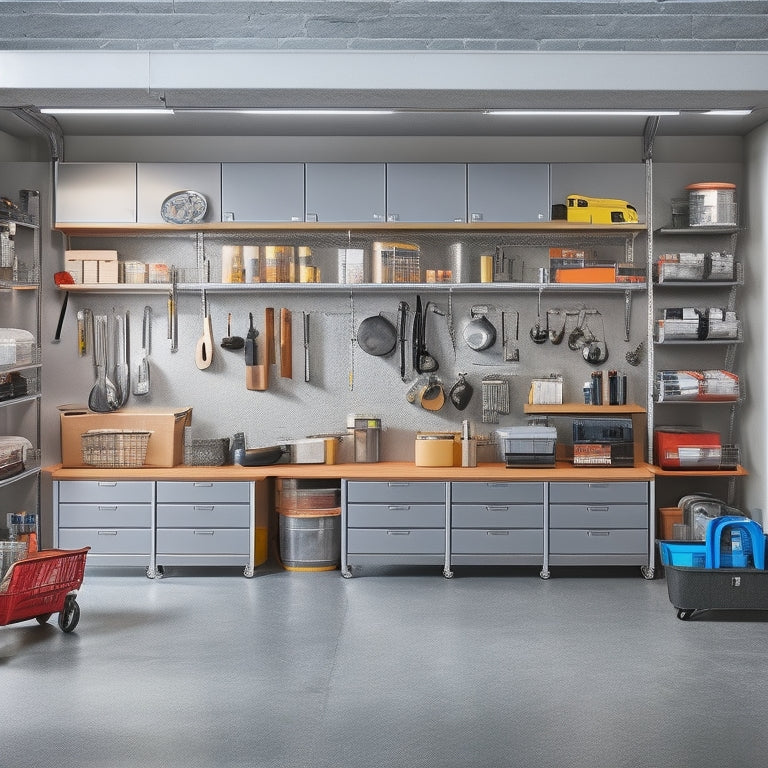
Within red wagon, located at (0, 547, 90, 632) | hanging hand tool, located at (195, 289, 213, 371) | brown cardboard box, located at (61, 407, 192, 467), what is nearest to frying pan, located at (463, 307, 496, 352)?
hanging hand tool, located at (195, 289, 213, 371)

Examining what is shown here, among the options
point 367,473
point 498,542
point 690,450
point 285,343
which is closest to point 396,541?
point 367,473

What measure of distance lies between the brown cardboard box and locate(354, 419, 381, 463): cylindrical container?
1216 mm

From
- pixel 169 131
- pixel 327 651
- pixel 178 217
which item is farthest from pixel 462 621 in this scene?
pixel 169 131

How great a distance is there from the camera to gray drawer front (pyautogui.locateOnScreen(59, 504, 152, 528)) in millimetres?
6230

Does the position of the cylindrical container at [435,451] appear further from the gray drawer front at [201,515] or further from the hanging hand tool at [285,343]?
the gray drawer front at [201,515]

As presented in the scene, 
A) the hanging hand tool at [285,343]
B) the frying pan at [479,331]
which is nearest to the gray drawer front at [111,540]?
the hanging hand tool at [285,343]

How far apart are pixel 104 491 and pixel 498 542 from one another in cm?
252

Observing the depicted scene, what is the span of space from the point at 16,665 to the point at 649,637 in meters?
3.08

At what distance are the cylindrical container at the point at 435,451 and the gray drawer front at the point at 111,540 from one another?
1819 mm

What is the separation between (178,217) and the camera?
6.45 meters

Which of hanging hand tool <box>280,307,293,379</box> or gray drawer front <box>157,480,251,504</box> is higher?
hanging hand tool <box>280,307,293,379</box>

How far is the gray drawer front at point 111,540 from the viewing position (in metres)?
6.23

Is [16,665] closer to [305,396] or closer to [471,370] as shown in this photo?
[305,396]

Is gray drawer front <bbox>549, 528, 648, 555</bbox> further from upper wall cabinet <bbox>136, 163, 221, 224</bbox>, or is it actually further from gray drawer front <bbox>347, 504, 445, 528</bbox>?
upper wall cabinet <bbox>136, 163, 221, 224</bbox>
